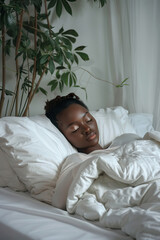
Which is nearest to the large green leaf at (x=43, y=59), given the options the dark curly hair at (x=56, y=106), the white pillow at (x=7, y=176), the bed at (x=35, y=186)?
the dark curly hair at (x=56, y=106)

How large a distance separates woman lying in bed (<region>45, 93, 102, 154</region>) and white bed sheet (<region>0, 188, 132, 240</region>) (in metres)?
0.57

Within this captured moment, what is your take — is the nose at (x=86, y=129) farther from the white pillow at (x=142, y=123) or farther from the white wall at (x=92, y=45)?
the white wall at (x=92, y=45)

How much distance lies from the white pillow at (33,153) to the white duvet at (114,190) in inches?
3.8

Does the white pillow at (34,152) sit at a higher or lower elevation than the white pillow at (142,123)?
higher

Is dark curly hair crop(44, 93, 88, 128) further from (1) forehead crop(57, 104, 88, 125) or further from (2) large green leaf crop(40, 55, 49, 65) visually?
(2) large green leaf crop(40, 55, 49, 65)

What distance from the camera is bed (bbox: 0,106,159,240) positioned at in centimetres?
117

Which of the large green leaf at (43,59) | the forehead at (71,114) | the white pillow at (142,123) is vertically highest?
the large green leaf at (43,59)

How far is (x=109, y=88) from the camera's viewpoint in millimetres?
2896

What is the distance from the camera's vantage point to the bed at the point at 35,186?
1165 mm

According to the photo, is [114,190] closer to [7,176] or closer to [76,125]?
[7,176]

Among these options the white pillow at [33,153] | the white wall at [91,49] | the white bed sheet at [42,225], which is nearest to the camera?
the white bed sheet at [42,225]

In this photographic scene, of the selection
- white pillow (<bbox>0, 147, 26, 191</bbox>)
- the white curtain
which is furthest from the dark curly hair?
the white curtain

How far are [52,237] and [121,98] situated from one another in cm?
190

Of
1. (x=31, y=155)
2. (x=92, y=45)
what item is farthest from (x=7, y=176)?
(x=92, y=45)
